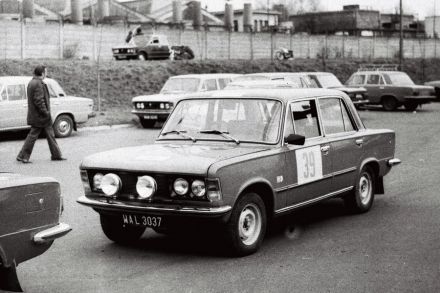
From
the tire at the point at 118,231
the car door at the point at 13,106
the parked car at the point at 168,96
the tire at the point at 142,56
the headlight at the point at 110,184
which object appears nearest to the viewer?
the headlight at the point at 110,184

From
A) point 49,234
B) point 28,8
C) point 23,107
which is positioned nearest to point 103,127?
point 23,107

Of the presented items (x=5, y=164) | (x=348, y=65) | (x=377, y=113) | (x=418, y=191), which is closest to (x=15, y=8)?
(x=348, y=65)

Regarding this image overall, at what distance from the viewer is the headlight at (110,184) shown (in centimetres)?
653

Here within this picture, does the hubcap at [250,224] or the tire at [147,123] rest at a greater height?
the tire at [147,123]

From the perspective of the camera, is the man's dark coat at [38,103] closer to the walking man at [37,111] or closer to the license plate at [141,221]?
the walking man at [37,111]

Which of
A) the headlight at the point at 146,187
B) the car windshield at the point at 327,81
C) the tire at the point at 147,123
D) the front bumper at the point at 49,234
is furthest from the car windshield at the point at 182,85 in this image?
the front bumper at the point at 49,234

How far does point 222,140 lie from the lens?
7129 millimetres

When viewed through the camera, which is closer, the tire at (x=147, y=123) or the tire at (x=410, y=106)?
the tire at (x=147, y=123)

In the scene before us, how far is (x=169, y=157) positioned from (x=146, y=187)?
0.36 meters

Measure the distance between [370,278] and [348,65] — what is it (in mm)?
46722

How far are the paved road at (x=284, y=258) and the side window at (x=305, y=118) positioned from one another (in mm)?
1081

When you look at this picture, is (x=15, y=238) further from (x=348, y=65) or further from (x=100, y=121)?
(x=348, y=65)

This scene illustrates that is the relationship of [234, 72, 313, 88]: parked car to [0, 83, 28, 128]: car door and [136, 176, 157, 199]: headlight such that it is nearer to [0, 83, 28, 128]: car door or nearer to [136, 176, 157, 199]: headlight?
[0, 83, 28, 128]: car door

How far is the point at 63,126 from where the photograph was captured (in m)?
18.6
